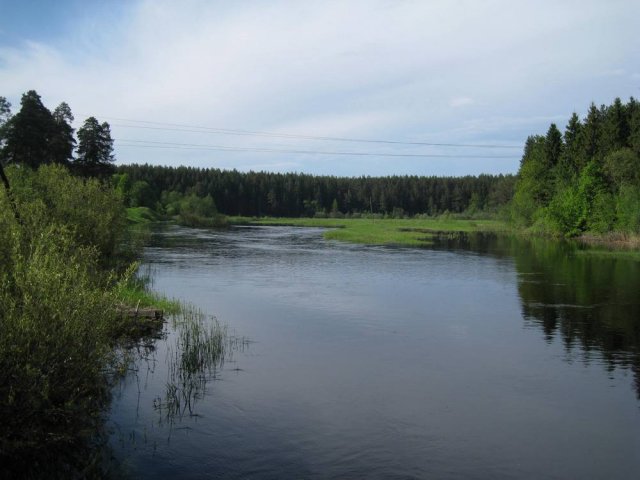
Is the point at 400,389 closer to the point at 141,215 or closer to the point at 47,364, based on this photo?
the point at 47,364

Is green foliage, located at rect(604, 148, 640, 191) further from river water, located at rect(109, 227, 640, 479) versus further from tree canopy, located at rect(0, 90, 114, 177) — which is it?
tree canopy, located at rect(0, 90, 114, 177)

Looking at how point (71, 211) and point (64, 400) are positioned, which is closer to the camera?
point (64, 400)

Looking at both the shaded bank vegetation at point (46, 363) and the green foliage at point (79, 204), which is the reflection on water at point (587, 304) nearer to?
the shaded bank vegetation at point (46, 363)

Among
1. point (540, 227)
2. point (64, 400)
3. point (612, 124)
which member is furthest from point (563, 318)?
point (540, 227)

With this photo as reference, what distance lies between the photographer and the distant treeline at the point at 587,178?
74312 millimetres

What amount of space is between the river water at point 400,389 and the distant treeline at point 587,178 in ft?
149

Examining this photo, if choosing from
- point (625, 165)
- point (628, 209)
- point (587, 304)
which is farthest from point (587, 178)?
point (587, 304)

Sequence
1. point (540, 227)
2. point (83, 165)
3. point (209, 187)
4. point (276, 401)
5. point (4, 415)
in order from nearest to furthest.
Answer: point (4, 415) → point (276, 401) → point (83, 165) → point (540, 227) → point (209, 187)

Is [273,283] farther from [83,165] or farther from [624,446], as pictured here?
[83,165]

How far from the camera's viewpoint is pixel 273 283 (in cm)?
3669

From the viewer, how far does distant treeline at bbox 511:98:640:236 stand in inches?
2926

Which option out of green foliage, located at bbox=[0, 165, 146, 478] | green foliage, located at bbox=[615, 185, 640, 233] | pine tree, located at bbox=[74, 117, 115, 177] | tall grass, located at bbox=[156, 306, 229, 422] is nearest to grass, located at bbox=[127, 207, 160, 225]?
pine tree, located at bbox=[74, 117, 115, 177]

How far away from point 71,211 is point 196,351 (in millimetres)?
11869

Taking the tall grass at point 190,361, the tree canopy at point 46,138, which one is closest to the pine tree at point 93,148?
the tree canopy at point 46,138
